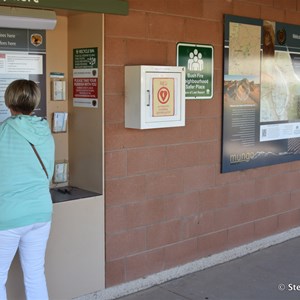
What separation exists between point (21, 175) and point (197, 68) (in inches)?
82.3

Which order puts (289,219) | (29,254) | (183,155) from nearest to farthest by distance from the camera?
(29,254) < (183,155) < (289,219)

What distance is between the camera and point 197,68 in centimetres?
473

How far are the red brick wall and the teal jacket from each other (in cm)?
93

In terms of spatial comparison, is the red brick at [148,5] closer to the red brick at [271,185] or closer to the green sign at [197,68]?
the green sign at [197,68]

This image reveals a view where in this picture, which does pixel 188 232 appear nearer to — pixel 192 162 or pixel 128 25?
pixel 192 162

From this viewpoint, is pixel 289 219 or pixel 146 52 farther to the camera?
pixel 289 219

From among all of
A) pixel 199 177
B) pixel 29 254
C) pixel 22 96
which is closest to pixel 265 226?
pixel 199 177

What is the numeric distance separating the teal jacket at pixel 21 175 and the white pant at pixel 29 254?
0.08 metres

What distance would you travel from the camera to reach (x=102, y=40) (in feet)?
13.2

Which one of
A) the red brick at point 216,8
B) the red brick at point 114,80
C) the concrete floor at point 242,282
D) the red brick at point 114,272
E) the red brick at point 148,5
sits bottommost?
the concrete floor at point 242,282

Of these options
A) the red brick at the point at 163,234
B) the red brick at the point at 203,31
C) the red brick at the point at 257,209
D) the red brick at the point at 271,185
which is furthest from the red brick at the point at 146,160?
the red brick at the point at 271,185

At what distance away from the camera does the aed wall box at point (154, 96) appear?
414cm

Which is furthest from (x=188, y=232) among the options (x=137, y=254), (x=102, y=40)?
(x=102, y=40)

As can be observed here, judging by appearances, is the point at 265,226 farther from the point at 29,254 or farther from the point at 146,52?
the point at 29,254
